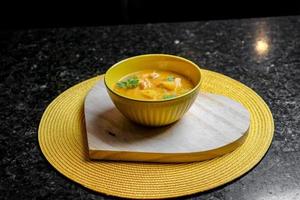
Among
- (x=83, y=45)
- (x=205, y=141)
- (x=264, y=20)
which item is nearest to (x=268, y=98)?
(x=205, y=141)

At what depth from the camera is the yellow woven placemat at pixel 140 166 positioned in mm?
773

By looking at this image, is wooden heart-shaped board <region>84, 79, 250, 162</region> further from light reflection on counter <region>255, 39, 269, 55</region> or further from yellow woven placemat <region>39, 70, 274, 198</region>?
light reflection on counter <region>255, 39, 269, 55</region>

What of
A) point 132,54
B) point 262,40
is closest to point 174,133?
point 132,54

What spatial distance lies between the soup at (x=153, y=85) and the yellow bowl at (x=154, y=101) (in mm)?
15

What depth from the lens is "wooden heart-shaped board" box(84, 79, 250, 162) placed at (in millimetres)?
836

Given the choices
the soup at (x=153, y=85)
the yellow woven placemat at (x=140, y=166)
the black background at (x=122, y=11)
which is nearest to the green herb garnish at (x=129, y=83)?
the soup at (x=153, y=85)

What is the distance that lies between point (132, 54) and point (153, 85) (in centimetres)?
39

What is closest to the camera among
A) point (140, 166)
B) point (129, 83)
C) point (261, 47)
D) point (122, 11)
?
point (140, 166)

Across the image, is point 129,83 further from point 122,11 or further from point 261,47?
point 122,11

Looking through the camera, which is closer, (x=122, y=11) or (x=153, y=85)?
(x=153, y=85)

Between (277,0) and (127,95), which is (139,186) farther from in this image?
(277,0)

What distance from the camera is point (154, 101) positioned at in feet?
2.73

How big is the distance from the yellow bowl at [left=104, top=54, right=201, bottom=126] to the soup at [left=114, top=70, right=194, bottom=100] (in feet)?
0.05

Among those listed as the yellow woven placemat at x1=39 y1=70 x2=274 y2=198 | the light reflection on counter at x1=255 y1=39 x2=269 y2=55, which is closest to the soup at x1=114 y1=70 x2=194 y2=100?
the yellow woven placemat at x1=39 y1=70 x2=274 y2=198
